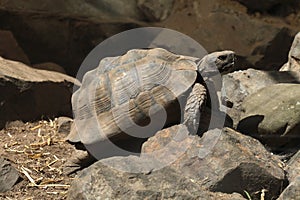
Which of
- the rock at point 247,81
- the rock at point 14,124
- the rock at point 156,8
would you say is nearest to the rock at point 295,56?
the rock at point 247,81

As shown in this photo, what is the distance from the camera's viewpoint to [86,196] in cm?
288

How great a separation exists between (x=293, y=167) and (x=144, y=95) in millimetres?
912

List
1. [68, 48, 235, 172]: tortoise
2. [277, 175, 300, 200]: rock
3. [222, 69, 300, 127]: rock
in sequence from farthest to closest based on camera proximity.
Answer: [222, 69, 300, 127]: rock
[68, 48, 235, 172]: tortoise
[277, 175, 300, 200]: rock

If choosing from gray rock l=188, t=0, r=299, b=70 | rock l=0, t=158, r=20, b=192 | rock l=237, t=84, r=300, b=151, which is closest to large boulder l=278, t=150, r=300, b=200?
rock l=237, t=84, r=300, b=151

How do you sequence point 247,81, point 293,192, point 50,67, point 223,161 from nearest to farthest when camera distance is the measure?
point 293,192, point 223,161, point 247,81, point 50,67

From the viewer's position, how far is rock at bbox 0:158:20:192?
3395 millimetres

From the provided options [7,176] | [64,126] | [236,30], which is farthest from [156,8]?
[7,176]

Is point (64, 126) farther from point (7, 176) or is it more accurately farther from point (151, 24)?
point (151, 24)

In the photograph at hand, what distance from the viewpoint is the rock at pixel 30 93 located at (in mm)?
4328

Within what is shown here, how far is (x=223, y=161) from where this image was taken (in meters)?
3.09

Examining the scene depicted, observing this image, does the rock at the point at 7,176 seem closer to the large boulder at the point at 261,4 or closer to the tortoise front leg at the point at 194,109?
the tortoise front leg at the point at 194,109

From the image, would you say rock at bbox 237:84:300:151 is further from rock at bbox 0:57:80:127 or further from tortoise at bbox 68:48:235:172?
rock at bbox 0:57:80:127

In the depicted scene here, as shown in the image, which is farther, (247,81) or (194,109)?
(247,81)

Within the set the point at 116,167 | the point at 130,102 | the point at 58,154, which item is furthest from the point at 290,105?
the point at 58,154
